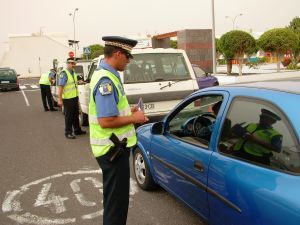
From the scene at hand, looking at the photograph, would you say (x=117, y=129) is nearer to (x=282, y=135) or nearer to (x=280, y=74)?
(x=282, y=135)

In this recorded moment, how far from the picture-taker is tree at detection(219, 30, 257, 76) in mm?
25812

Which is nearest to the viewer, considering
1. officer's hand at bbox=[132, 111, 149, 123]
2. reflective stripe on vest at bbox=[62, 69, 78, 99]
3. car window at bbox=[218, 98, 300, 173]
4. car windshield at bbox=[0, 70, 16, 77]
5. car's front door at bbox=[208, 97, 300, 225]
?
car's front door at bbox=[208, 97, 300, 225]

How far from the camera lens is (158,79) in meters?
7.78

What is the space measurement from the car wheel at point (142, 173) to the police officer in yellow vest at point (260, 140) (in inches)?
79.0

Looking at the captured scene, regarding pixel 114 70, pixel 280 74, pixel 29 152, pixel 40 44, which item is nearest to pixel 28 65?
pixel 40 44

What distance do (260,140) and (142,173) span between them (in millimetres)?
2478

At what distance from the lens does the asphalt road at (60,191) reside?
4293mm

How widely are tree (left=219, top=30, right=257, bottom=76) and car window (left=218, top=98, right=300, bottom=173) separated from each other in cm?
2371

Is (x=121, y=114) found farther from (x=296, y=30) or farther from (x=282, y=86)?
(x=296, y=30)

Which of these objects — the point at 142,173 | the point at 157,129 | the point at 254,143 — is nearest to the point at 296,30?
the point at 142,173

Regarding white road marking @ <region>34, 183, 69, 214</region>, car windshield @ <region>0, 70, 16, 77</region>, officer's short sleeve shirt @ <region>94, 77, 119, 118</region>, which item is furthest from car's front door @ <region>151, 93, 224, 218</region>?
car windshield @ <region>0, 70, 16, 77</region>

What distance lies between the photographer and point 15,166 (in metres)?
6.69

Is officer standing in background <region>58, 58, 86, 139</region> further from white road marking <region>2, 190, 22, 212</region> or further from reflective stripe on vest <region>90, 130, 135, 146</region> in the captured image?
reflective stripe on vest <region>90, 130, 135, 146</region>

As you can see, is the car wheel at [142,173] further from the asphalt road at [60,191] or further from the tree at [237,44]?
the tree at [237,44]
